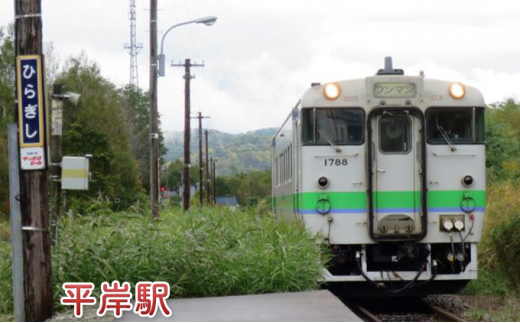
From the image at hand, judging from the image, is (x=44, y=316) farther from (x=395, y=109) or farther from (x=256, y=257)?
(x=395, y=109)

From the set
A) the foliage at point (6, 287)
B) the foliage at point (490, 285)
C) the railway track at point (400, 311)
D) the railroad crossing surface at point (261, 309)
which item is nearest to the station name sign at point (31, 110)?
the railroad crossing surface at point (261, 309)

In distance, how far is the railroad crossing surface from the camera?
10.0 m

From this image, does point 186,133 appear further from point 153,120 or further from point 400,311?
point 400,311

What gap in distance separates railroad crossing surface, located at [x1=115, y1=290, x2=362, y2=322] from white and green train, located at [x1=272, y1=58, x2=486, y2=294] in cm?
208

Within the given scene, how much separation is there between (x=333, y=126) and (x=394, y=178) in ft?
3.94

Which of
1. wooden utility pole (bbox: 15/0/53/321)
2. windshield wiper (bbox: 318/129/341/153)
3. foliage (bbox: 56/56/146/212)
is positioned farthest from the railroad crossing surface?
foliage (bbox: 56/56/146/212)

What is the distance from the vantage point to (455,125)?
46.6 feet

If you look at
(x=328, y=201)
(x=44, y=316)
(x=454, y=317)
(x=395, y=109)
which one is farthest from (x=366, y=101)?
(x=44, y=316)

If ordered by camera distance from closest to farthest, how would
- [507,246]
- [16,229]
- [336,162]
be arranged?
[16,229]
[336,162]
[507,246]

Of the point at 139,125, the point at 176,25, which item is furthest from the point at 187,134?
the point at 139,125

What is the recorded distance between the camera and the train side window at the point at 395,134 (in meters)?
14.1

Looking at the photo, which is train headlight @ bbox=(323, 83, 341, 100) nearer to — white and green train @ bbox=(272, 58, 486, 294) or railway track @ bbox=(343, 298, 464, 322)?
white and green train @ bbox=(272, 58, 486, 294)

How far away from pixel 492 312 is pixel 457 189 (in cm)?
187

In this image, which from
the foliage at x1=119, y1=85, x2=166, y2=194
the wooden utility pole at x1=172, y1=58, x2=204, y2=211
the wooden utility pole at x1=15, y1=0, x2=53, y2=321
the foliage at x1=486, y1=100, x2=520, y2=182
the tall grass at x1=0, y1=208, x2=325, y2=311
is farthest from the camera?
the foliage at x1=119, y1=85, x2=166, y2=194
